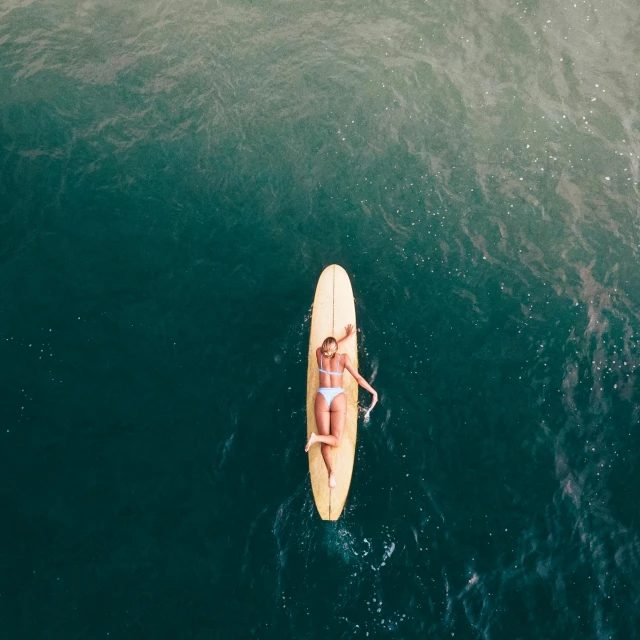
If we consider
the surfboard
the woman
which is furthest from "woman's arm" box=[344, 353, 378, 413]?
the surfboard

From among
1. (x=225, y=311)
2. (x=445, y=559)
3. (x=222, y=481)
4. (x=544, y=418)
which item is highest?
(x=225, y=311)

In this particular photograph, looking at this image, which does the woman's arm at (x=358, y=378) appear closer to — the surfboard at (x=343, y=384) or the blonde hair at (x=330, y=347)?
the blonde hair at (x=330, y=347)

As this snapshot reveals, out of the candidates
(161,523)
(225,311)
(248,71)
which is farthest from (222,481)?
(248,71)

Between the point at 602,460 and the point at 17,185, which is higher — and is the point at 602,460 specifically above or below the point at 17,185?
below

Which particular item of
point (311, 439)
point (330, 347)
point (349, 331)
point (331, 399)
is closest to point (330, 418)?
point (331, 399)

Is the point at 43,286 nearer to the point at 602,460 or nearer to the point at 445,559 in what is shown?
the point at 445,559

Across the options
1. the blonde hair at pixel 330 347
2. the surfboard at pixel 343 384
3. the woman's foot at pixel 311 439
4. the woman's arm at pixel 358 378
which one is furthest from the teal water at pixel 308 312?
the blonde hair at pixel 330 347
